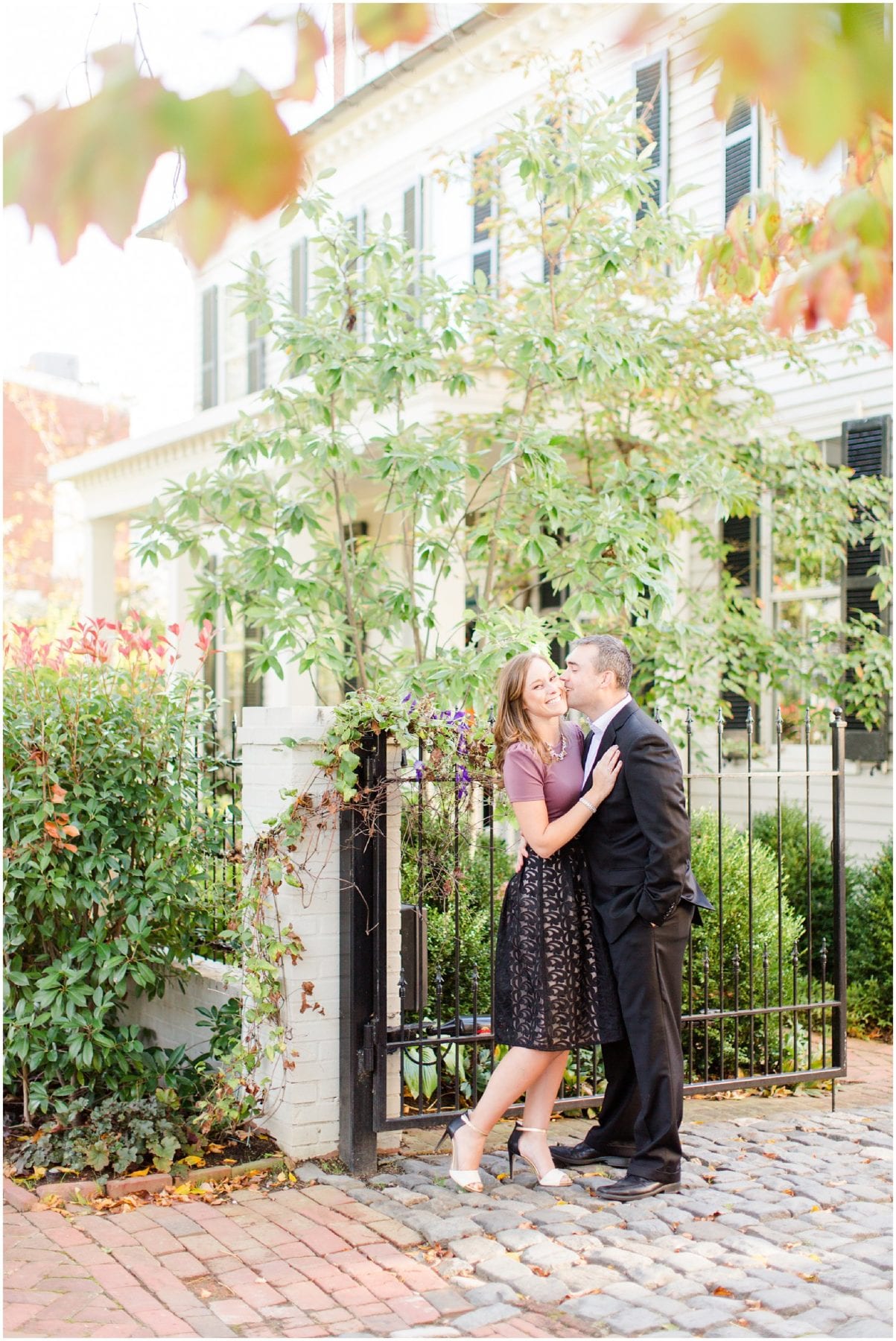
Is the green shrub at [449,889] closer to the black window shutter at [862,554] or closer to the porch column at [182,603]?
the black window shutter at [862,554]

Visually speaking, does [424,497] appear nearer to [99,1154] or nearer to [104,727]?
[104,727]

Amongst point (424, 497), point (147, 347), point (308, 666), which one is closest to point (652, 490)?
point (424, 497)

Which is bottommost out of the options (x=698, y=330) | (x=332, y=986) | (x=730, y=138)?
(x=332, y=986)

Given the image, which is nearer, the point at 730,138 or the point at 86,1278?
the point at 86,1278

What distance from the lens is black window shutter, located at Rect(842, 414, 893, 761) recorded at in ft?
30.3

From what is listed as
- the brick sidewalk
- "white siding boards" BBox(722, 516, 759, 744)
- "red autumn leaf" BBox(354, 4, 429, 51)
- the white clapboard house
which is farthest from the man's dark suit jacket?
"white siding boards" BBox(722, 516, 759, 744)

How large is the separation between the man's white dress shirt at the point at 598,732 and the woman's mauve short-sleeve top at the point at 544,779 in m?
0.03

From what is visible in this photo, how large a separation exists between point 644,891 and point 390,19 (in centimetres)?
293

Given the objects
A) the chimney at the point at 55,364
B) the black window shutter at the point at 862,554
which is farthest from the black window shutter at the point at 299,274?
the chimney at the point at 55,364

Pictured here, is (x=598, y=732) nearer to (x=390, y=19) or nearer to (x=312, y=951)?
(x=312, y=951)

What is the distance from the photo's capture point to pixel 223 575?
23.4 ft

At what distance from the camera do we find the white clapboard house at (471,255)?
9.34 meters

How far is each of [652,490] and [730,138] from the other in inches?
177

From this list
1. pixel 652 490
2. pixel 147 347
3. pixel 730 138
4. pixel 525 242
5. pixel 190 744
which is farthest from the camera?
pixel 730 138
